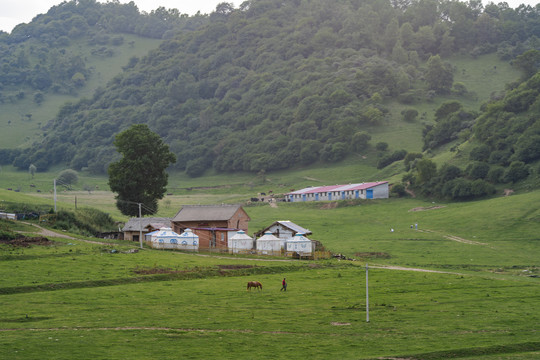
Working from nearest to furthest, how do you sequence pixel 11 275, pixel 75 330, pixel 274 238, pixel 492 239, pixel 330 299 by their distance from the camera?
pixel 75 330 < pixel 330 299 < pixel 11 275 < pixel 274 238 < pixel 492 239

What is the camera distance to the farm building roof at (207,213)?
309 feet

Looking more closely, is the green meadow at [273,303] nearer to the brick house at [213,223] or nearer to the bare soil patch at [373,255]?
the bare soil patch at [373,255]

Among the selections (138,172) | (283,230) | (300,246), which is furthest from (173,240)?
(300,246)

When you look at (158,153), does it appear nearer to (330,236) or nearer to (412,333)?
(330,236)

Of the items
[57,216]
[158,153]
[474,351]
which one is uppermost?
[158,153]

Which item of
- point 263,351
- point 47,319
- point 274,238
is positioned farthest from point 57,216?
point 263,351

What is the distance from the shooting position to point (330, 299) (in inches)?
2039

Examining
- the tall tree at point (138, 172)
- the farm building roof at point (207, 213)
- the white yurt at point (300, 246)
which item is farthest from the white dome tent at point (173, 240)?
the white yurt at point (300, 246)

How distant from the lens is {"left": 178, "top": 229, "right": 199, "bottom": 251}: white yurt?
290 ft

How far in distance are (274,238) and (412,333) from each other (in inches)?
1960

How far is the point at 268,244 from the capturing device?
291ft

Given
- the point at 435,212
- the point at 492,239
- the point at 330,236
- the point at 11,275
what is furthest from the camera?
the point at 435,212

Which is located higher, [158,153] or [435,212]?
[158,153]

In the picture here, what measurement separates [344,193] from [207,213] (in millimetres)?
52888
